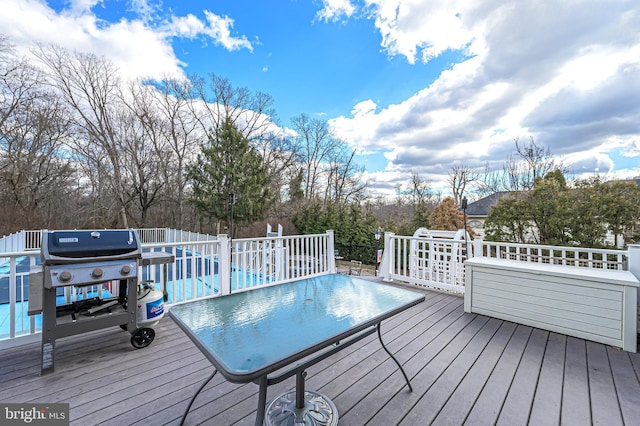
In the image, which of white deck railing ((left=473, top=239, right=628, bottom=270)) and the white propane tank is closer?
the white propane tank

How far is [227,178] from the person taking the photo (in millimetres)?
12641

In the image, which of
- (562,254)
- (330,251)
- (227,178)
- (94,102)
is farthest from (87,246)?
(94,102)

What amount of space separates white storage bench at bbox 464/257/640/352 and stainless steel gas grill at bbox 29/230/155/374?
368cm

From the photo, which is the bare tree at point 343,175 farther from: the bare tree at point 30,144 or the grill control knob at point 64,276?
the grill control knob at point 64,276

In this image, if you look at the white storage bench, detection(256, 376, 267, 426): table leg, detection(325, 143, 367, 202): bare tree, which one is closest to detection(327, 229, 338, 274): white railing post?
the white storage bench

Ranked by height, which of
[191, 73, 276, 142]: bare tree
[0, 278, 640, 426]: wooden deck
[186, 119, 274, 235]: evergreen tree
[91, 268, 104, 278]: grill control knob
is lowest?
[0, 278, 640, 426]: wooden deck

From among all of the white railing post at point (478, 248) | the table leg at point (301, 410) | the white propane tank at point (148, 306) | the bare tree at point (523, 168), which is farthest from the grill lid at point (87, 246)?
the bare tree at point (523, 168)

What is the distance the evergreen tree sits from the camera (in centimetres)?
1255

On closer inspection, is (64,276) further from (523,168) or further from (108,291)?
(523,168)

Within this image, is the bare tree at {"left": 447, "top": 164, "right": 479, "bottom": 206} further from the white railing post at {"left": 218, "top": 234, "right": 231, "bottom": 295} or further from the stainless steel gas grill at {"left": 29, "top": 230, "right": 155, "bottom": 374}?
the stainless steel gas grill at {"left": 29, "top": 230, "right": 155, "bottom": 374}

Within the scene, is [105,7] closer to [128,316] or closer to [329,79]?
[329,79]

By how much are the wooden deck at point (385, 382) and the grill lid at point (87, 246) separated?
0.85m

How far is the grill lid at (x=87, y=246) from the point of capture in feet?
6.53

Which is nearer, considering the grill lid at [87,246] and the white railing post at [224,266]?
the grill lid at [87,246]
